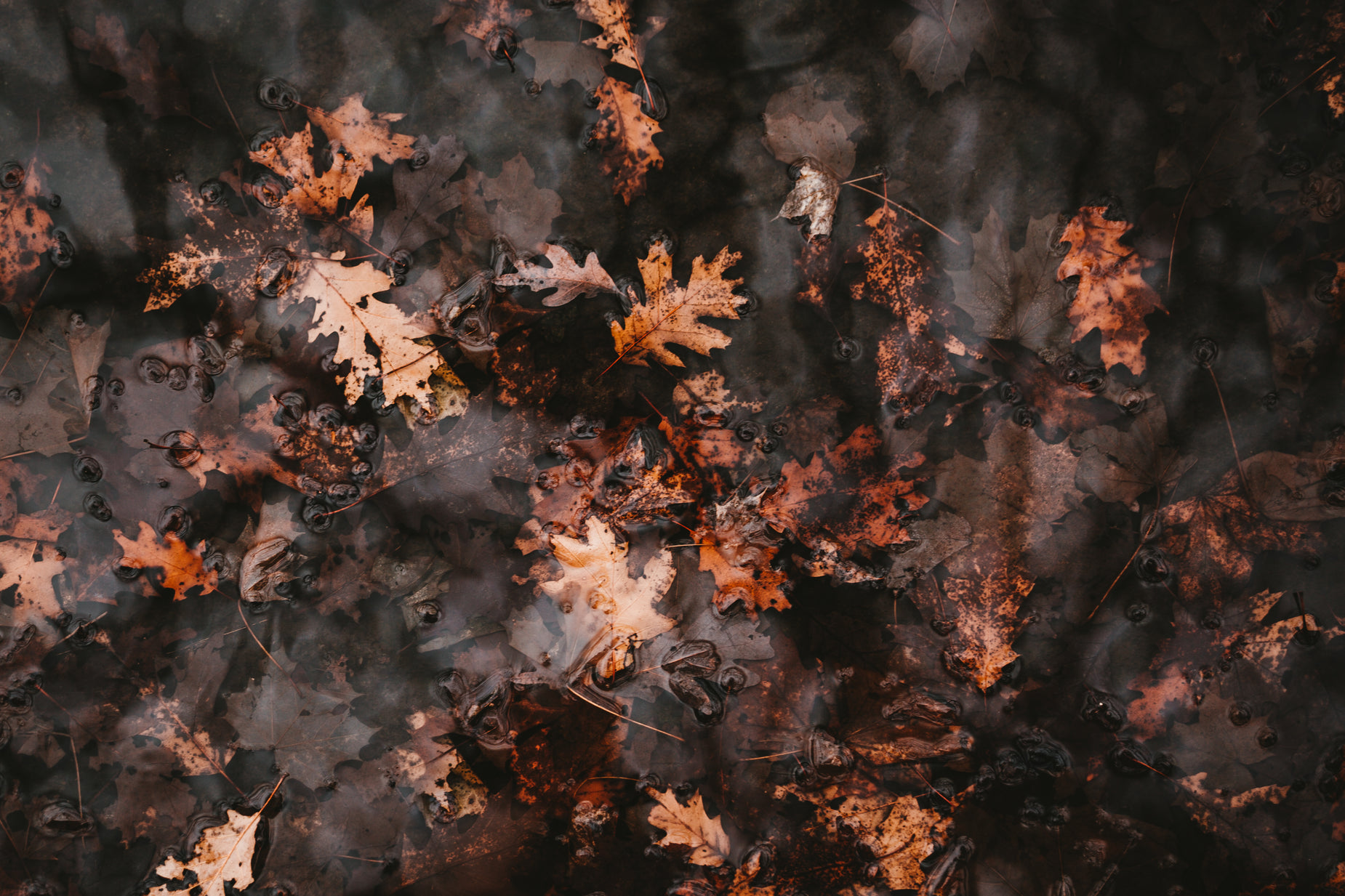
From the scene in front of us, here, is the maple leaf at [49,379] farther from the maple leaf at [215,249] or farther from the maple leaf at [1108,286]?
the maple leaf at [1108,286]

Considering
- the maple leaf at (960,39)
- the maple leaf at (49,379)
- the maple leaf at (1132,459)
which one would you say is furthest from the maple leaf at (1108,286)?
the maple leaf at (49,379)

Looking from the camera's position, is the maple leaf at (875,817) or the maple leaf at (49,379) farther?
the maple leaf at (875,817)

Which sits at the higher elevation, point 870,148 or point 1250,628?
point 870,148

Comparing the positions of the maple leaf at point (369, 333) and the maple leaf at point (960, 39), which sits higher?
the maple leaf at point (960, 39)

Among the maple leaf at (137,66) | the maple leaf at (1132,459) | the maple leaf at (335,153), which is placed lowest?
the maple leaf at (1132,459)

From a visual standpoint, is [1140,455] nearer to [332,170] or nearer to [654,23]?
[654,23]

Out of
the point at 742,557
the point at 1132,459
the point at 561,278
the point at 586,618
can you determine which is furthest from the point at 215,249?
the point at 1132,459

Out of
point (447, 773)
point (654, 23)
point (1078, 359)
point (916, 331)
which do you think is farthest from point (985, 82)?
point (447, 773)
